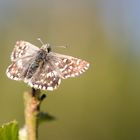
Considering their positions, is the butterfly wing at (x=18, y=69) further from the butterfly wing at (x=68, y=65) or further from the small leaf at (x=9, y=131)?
the small leaf at (x=9, y=131)

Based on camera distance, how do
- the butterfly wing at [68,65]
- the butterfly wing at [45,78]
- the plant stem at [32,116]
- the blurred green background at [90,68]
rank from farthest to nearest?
the blurred green background at [90,68]
the butterfly wing at [68,65]
the butterfly wing at [45,78]
the plant stem at [32,116]

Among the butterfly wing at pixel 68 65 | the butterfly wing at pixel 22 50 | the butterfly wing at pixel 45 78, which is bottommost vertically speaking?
the butterfly wing at pixel 45 78

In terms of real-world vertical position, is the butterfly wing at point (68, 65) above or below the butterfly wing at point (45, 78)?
above

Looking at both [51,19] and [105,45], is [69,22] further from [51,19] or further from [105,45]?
[105,45]

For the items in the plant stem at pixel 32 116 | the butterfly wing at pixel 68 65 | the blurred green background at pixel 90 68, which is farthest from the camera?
the blurred green background at pixel 90 68

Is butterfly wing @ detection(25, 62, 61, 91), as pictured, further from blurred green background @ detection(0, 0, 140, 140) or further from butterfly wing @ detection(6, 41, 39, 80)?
blurred green background @ detection(0, 0, 140, 140)

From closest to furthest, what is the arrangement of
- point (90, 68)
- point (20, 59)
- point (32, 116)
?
point (32, 116), point (20, 59), point (90, 68)

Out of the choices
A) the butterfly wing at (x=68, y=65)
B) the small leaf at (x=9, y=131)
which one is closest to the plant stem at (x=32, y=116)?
the small leaf at (x=9, y=131)

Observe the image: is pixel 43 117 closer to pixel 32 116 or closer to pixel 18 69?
pixel 32 116

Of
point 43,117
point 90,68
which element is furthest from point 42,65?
point 90,68

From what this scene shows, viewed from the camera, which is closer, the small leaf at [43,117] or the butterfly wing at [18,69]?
the small leaf at [43,117]
